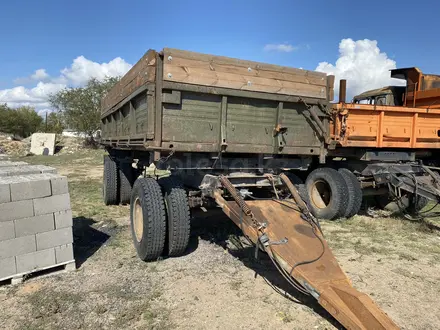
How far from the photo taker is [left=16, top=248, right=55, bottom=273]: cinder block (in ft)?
12.5

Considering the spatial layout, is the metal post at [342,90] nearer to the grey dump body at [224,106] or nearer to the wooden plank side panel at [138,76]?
the grey dump body at [224,106]

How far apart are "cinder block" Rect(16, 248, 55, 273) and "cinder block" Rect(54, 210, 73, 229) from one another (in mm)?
279

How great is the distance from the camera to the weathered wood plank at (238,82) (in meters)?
3.81

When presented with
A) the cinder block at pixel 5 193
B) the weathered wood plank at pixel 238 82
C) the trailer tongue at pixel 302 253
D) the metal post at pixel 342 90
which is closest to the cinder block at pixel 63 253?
the cinder block at pixel 5 193

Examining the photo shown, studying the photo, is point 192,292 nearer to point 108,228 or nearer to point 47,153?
point 108,228

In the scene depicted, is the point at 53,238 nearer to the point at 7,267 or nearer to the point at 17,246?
the point at 17,246

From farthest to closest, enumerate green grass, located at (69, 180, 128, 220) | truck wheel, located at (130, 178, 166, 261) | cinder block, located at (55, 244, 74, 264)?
green grass, located at (69, 180, 128, 220), truck wheel, located at (130, 178, 166, 261), cinder block, located at (55, 244, 74, 264)

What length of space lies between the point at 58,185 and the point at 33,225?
0.50 meters

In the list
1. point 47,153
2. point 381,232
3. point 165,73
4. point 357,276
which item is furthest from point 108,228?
point 47,153

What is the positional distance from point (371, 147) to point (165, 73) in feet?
14.1

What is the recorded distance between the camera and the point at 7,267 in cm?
371

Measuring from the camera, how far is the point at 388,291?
12.3ft

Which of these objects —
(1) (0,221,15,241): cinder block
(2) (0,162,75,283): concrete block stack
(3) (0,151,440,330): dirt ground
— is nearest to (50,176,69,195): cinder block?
(2) (0,162,75,283): concrete block stack

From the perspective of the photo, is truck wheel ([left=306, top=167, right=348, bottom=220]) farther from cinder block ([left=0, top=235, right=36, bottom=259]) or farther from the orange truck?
cinder block ([left=0, top=235, right=36, bottom=259])
